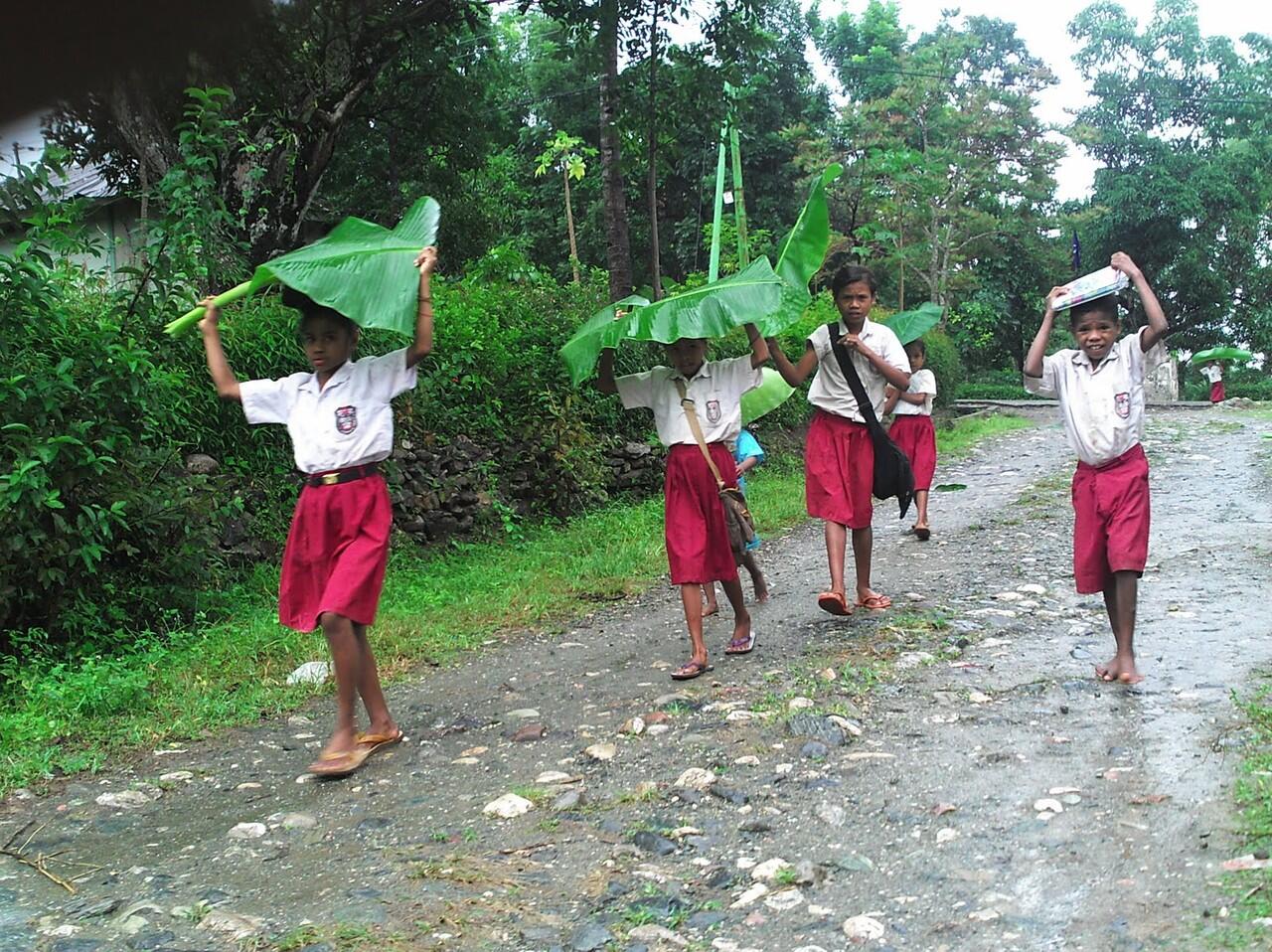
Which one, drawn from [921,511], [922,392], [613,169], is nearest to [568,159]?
[613,169]

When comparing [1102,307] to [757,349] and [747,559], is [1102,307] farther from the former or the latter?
[747,559]

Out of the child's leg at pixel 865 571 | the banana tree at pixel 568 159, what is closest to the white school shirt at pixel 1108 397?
the child's leg at pixel 865 571

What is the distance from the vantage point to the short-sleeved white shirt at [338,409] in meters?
4.35

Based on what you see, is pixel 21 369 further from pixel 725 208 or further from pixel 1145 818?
pixel 725 208

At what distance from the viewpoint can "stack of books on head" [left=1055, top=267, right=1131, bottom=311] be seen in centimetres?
483

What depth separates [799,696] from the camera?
4750mm

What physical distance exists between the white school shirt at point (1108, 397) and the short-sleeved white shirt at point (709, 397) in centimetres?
143

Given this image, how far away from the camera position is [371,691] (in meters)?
4.49

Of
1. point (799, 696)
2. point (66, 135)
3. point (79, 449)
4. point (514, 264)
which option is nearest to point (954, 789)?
→ point (799, 696)

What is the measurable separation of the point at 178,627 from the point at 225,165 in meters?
4.66

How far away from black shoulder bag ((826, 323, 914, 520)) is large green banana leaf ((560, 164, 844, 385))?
0.90m

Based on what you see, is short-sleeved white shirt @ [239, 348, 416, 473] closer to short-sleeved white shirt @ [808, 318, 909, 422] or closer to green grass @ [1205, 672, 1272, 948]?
short-sleeved white shirt @ [808, 318, 909, 422]

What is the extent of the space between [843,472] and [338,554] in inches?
114

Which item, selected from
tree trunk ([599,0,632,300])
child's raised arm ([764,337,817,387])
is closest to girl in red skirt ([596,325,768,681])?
child's raised arm ([764,337,817,387])
